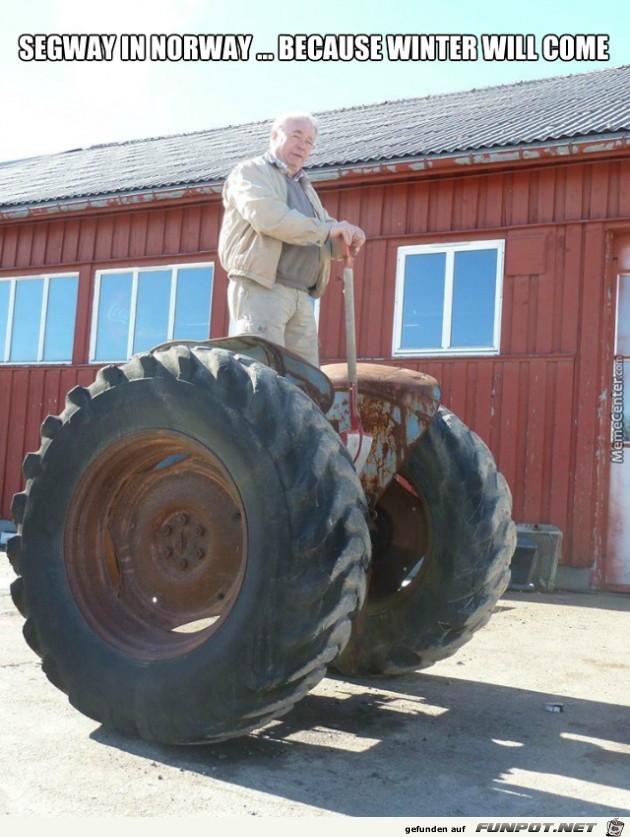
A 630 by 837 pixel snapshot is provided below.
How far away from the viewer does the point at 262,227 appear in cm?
347

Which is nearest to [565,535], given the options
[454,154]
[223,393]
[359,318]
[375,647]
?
[359,318]

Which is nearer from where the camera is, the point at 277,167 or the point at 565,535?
the point at 277,167

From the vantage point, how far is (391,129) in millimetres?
11398

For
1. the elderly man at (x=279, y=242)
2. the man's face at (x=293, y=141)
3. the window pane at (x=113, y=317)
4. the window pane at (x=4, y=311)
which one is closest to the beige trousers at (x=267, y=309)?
the elderly man at (x=279, y=242)

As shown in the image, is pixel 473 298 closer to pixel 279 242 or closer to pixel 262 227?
pixel 279 242

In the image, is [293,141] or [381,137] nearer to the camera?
[293,141]

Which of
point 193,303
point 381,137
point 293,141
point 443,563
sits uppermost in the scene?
point 381,137

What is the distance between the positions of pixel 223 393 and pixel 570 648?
9.67ft

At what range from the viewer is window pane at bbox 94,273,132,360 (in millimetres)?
10961

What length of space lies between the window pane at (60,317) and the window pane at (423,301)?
444 centimetres

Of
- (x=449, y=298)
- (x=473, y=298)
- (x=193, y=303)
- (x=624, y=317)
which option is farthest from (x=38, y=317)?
(x=624, y=317)

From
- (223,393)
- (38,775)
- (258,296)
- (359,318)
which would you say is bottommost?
(38,775)

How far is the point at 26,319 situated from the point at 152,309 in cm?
204

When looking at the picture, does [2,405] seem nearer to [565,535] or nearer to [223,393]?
[565,535]
